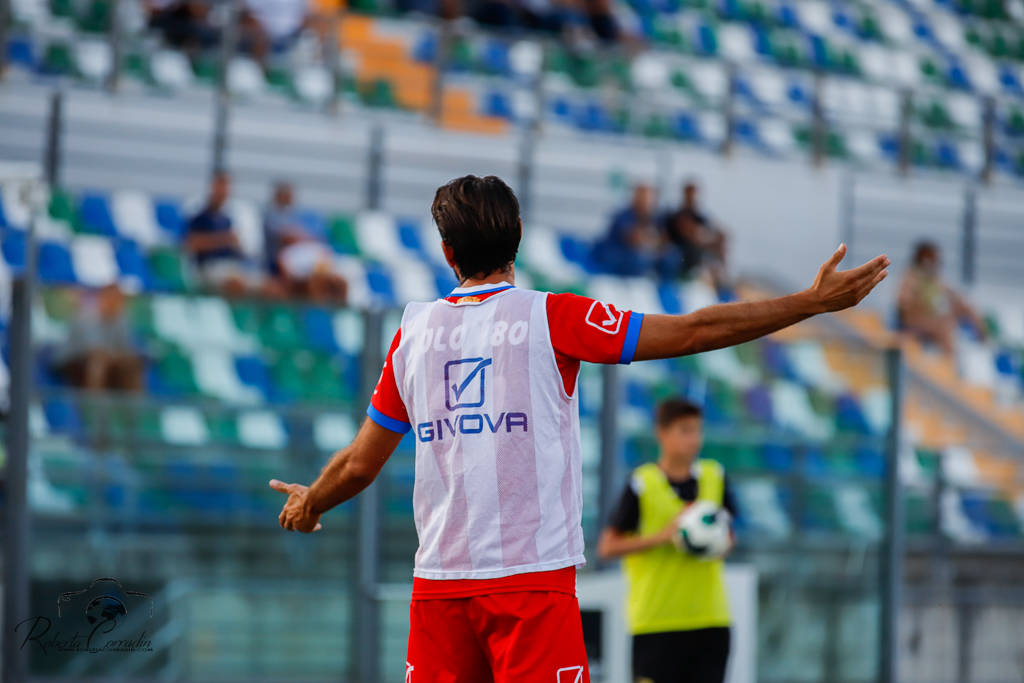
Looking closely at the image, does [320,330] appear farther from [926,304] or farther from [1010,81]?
[1010,81]

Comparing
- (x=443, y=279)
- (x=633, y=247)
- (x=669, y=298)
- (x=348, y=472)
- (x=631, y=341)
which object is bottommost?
(x=348, y=472)

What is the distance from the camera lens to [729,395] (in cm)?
906

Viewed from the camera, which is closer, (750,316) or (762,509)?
(750,316)

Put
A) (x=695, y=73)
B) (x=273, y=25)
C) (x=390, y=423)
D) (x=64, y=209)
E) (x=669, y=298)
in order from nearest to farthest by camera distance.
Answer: (x=390, y=423)
(x=64, y=209)
(x=669, y=298)
(x=273, y=25)
(x=695, y=73)

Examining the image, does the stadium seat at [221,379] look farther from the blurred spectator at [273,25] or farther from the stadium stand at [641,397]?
the blurred spectator at [273,25]

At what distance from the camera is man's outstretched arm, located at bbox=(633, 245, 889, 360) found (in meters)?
3.37

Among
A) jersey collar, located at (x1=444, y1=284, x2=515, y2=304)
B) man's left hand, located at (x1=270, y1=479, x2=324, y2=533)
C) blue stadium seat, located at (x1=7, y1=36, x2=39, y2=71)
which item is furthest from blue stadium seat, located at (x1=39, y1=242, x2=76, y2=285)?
jersey collar, located at (x1=444, y1=284, x2=515, y2=304)

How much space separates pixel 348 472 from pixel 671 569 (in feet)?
9.21

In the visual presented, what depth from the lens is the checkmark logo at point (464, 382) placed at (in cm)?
352

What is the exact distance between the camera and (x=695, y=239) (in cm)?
1444

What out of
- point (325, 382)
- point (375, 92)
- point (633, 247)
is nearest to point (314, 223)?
point (375, 92)

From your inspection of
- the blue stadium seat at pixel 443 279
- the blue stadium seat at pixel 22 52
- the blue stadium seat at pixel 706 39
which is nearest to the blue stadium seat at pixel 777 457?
the blue stadium seat at pixel 443 279

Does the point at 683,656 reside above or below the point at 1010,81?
below

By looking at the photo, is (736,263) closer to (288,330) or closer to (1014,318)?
(1014,318)
